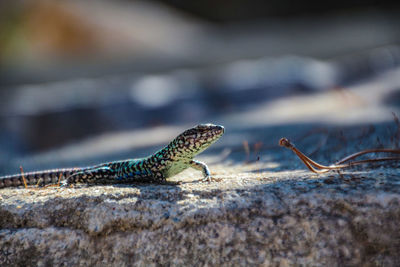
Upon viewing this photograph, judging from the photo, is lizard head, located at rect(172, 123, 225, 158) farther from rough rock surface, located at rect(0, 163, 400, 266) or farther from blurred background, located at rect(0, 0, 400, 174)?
blurred background, located at rect(0, 0, 400, 174)

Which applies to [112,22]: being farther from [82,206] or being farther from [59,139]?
[82,206]

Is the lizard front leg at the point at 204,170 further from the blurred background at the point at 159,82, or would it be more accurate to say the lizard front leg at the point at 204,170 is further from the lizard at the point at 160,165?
the blurred background at the point at 159,82

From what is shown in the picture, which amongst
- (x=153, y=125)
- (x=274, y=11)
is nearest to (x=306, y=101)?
(x=153, y=125)

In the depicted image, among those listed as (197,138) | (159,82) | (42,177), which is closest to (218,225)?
(197,138)

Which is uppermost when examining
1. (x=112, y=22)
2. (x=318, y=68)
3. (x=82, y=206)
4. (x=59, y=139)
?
(x=112, y=22)

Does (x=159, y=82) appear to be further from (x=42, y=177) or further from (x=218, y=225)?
(x=218, y=225)

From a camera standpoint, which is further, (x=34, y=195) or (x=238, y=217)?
(x=34, y=195)

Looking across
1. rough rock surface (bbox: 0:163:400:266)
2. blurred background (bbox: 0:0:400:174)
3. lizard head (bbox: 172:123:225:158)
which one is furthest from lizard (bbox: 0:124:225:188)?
blurred background (bbox: 0:0:400:174)
